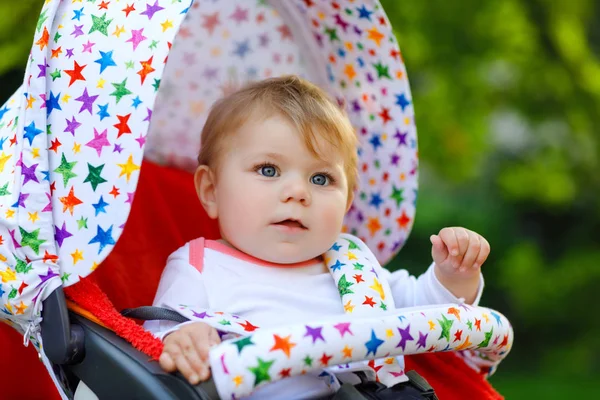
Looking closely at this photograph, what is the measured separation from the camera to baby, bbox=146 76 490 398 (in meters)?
1.64

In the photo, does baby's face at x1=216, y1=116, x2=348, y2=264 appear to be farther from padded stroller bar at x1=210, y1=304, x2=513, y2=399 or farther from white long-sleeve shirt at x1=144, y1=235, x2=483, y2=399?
padded stroller bar at x1=210, y1=304, x2=513, y2=399

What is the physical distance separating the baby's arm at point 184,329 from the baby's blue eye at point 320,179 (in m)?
0.31

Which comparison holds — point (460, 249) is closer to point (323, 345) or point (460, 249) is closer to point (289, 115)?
point (289, 115)

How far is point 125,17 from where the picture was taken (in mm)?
1498

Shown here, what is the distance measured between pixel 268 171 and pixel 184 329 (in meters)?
0.42

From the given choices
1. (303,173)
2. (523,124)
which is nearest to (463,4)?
(523,124)

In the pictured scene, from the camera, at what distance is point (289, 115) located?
1.71 m

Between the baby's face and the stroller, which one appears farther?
the baby's face

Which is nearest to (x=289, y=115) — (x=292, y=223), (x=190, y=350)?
(x=292, y=223)

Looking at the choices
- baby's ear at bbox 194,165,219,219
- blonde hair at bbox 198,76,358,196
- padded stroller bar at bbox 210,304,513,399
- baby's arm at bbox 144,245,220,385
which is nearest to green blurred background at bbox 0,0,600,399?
blonde hair at bbox 198,76,358,196

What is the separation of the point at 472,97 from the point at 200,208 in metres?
2.52

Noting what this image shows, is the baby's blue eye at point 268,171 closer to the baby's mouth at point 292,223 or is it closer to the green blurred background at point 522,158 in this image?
the baby's mouth at point 292,223

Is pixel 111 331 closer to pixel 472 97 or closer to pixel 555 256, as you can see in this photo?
pixel 472 97

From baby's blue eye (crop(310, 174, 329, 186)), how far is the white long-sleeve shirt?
18 cm
